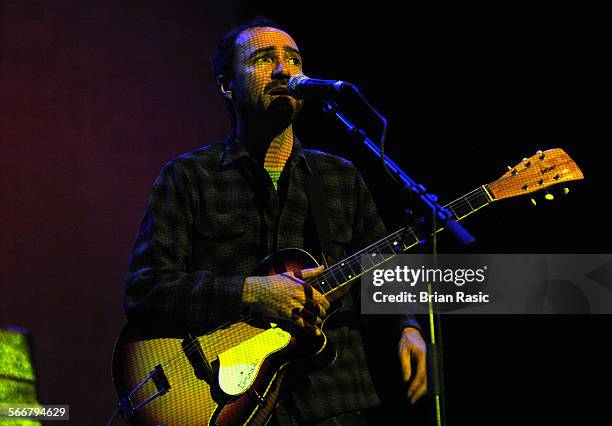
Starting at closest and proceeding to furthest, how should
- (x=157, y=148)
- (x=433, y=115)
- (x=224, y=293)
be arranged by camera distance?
(x=224, y=293) < (x=433, y=115) < (x=157, y=148)

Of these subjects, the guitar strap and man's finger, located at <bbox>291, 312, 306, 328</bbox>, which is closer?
man's finger, located at <bbox>291, 312, 306, 328</bbox>

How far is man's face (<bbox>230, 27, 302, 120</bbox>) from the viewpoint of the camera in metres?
2.58

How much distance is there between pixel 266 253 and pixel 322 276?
0.23m

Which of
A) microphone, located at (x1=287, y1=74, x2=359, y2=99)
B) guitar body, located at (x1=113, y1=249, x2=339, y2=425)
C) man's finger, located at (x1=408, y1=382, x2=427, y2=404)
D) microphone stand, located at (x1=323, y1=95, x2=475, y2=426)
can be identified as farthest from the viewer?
man's finger, located at (x1=408, y1=382, x2=427, y2=404)

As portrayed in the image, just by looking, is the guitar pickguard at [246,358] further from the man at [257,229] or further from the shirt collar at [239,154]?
the shirt collar at [239,154]

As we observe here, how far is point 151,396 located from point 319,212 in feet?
2.96

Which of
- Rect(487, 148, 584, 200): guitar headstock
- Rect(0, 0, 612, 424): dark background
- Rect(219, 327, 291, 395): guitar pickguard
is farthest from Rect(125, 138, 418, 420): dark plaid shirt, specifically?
Rect(0, 0, 612, 424): dark background

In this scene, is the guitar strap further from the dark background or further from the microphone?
the dark background

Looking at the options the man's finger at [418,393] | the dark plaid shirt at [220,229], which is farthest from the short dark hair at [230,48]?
the man's finger at [418,393]

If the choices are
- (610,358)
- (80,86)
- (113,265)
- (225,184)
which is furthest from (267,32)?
(610,358)

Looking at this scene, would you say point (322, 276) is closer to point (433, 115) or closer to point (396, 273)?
point (396, 273)

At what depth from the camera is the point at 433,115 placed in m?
3.47

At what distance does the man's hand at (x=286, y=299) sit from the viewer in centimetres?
223

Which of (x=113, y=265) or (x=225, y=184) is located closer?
(x=225, y=184)
